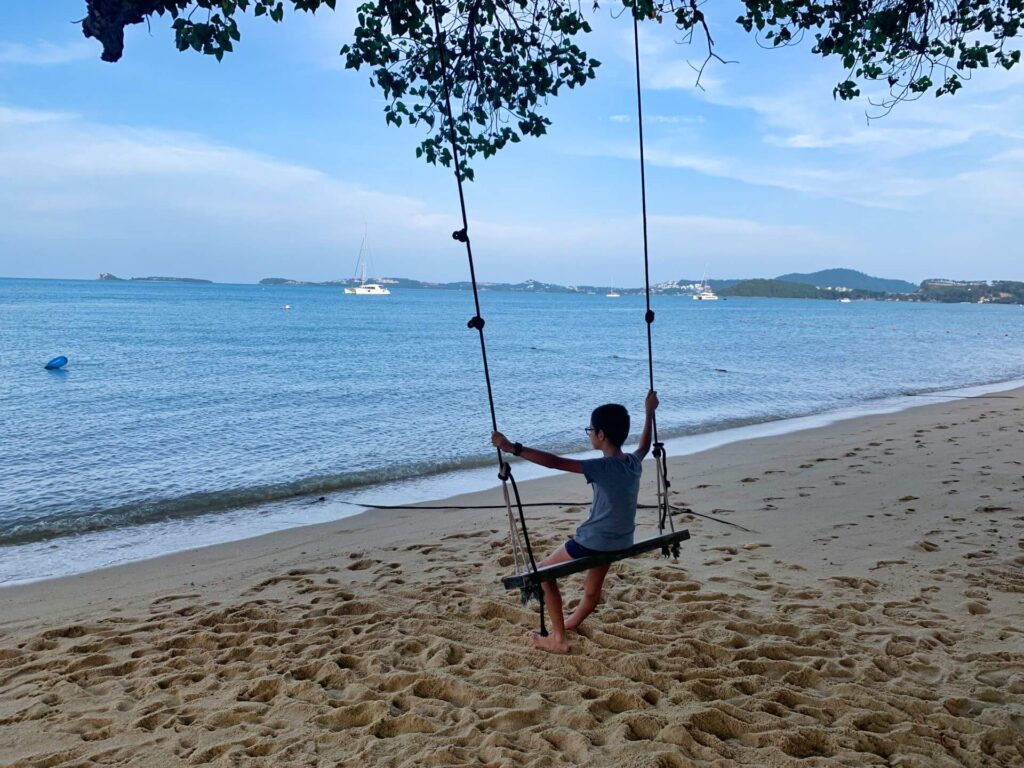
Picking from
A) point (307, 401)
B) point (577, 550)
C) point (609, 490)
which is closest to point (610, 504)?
point (609, 490)

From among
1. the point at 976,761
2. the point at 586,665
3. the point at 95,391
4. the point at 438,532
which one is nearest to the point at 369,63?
the point at 438,532

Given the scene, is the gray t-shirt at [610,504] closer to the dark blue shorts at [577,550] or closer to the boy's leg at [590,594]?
the dark blue shorts at [577,550]

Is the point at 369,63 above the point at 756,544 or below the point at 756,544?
above

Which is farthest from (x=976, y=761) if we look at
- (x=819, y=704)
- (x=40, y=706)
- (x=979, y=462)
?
(x=979, y=462)

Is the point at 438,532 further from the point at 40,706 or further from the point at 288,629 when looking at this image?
the point at 40,706

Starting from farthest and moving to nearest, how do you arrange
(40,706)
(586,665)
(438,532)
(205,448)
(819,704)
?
(205,448) → (438,532) → (586,665) → (40,706) → (819,704)

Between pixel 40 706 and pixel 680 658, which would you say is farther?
pixel 680 658

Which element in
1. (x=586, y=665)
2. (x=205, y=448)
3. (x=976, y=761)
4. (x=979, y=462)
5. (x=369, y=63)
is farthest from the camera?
(x=205, y=448)

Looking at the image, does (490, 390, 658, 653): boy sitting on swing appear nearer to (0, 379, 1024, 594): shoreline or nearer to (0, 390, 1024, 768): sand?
(0, 390, 1024, 768): sand

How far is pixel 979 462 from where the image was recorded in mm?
9430

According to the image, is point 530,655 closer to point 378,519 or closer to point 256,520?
point 378,519

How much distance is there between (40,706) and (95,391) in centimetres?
2019

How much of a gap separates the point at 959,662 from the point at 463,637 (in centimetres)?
259

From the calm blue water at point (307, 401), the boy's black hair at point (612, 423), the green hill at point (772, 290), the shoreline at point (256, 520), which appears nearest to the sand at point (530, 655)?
the shoreline at point (256, 520)
